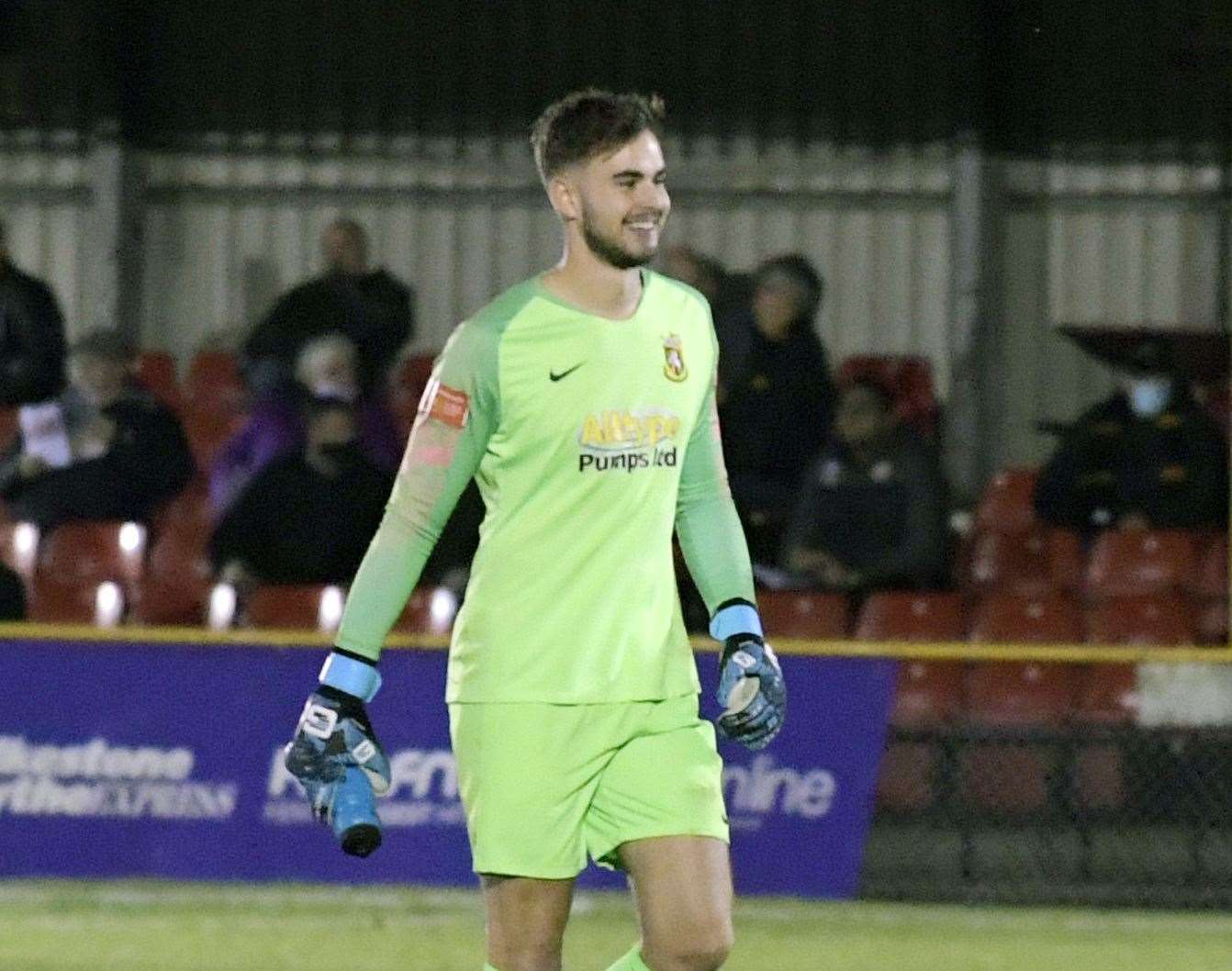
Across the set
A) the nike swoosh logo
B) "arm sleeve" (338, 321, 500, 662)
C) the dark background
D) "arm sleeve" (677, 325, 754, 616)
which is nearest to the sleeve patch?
"arm sleeve" (338, 321, 500, 662)

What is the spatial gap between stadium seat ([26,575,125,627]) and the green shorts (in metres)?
6.05

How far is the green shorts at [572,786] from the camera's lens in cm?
418

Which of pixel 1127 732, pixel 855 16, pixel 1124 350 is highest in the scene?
pixel 855 16

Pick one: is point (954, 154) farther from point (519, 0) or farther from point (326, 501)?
point (326, 501)

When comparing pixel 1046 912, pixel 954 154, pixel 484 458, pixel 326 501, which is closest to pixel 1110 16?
pixel 954 154

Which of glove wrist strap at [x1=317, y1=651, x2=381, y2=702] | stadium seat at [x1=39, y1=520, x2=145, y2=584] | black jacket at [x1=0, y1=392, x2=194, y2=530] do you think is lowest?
stadium seat at [x1=39, y1=520, x2=145, y2=584]

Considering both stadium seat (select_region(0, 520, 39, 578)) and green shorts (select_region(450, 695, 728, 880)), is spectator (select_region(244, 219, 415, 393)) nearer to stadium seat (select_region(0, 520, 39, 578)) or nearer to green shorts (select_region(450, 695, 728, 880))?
stadium seat (select_region(0, 520, 39, 578))

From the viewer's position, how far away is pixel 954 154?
14.0m

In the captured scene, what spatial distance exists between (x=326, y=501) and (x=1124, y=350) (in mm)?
3816

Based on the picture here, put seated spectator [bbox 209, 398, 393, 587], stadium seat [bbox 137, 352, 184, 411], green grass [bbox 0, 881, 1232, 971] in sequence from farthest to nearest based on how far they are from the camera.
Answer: stadium seat [bbox 137, 352, 184, 411], seated spectator [bbox 209, 398, 393, 587], green grass [bbox 0, 881, 1232, 971]

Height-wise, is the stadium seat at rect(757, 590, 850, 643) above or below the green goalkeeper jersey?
below

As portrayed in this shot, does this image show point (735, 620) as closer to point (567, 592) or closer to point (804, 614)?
point (567, 592)

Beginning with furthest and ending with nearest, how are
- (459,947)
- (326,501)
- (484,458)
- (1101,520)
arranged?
(1101,520)
(326,501)
(459,947)
(484,458)

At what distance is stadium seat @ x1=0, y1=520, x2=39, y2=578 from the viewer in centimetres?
1044
